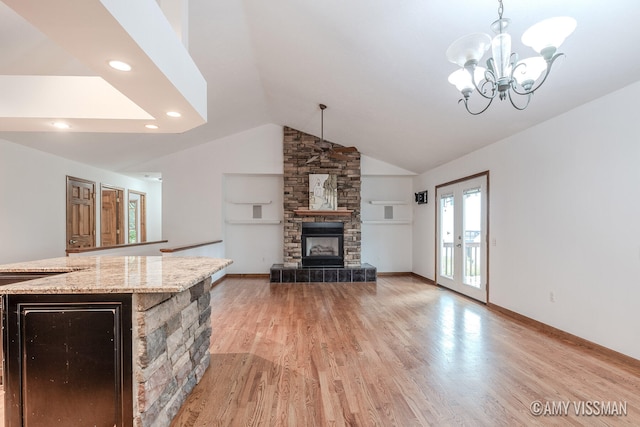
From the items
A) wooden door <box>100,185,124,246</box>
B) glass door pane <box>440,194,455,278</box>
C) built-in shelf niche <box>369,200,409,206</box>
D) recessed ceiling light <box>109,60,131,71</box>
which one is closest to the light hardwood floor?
glass door pane <box>440,194,455,278</box>

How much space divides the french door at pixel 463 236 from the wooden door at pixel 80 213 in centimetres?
664

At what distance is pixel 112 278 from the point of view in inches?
72.7

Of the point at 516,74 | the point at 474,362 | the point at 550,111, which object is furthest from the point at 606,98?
the point at 474,362

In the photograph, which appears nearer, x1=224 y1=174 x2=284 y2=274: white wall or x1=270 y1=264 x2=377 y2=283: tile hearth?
x1=270 y1=264 x2=377 y2=283: tile hearth

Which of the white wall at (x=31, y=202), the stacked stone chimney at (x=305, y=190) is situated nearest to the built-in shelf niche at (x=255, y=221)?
the stacked stone chimney at (x=305, y=190)

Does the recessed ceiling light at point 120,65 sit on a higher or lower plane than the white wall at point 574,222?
higher

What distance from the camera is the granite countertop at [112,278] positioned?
1610 mm

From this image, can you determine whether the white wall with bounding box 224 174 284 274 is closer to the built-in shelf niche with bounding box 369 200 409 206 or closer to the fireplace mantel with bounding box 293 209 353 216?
the fireplace mantel with bounding box 293 209 353 216

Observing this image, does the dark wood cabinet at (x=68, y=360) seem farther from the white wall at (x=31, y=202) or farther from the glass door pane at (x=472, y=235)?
the glass door pane at (x=472, y=235)

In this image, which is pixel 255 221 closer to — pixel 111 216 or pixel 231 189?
pixel 231 189

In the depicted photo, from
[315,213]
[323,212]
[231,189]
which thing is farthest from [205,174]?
[323,212]

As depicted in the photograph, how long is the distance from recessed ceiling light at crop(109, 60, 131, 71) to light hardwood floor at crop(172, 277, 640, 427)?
219cm

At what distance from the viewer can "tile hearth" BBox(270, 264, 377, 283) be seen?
21.3 feet

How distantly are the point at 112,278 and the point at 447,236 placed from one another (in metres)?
5.54
